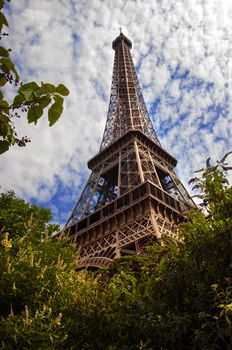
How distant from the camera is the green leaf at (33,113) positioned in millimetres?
2811

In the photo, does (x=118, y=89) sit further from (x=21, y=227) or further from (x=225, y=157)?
(x=225, y=157)

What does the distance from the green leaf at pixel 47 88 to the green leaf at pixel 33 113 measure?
0.13 metres

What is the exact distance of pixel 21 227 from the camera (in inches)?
512

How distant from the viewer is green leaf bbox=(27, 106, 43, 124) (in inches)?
111

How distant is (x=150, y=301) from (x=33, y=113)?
563cm

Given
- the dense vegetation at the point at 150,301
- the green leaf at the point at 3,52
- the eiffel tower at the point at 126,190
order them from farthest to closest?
the eiffel tower at the point at 126,190
the dense vegetation at the point at 150,301
the green leaf at the point at 3,52

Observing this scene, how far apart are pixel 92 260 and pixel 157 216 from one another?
5394 millimetres

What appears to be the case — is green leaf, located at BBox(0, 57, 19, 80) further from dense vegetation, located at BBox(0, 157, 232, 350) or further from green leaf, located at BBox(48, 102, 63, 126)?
dense vegetation, located at BBox(0, 157, 232, 350)

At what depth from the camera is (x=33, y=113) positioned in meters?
2.82

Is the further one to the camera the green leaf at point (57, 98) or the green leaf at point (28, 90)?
the green leaf at point (57, 98)

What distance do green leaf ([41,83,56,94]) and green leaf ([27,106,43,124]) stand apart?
13 cm

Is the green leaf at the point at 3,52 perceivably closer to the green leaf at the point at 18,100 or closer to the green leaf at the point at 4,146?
the green leaf at the point at 18,100

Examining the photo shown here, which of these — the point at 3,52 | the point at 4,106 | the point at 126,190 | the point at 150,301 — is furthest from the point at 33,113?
the point at 126,190

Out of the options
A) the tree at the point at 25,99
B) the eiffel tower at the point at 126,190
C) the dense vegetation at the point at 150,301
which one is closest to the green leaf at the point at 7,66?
the tree at the point at 25,99
